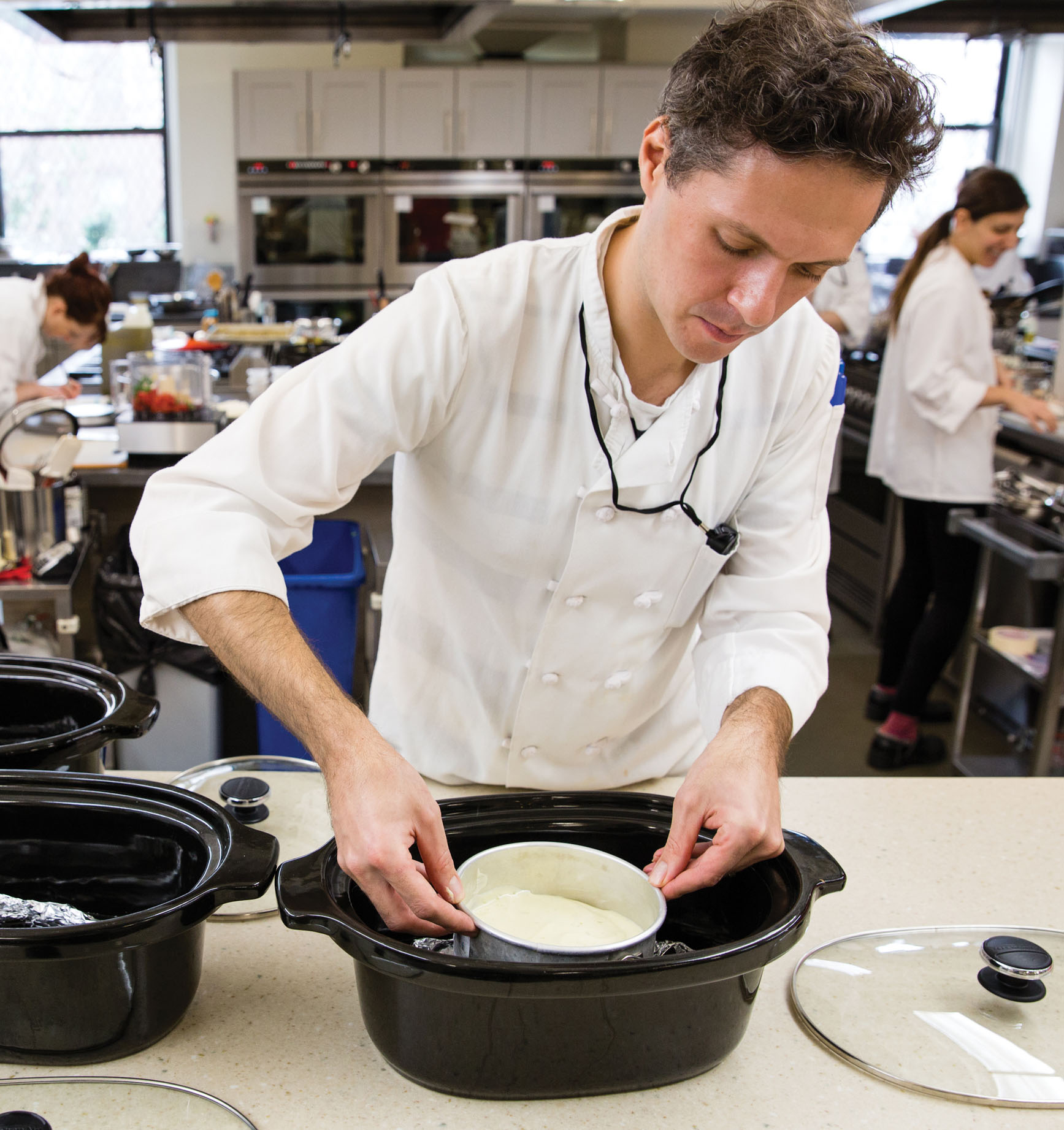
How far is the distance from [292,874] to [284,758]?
0.47 meters

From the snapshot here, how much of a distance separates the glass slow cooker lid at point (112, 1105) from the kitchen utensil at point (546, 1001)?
13cm

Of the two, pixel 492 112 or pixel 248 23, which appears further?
pixel 492 112

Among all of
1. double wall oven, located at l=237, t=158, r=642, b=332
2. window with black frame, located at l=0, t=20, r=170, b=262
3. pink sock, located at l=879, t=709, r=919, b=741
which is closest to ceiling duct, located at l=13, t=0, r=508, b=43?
double wall oven, located at l=237, t=158, r=642, b=332

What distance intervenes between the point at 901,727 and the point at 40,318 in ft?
11.3

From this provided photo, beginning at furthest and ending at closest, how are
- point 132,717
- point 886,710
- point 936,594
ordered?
point 886,710, point 936,594, point 132,717

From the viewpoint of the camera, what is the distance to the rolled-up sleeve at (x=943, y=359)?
11.3 feet

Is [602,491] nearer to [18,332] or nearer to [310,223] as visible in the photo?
[18,332]

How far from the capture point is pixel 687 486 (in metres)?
1.34

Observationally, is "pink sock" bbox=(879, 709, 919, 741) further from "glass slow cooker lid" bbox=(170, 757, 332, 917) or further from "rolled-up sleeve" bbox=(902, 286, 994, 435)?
"glass slow cooker lid" bbox=(170, 757, 332, 917)

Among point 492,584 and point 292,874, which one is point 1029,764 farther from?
point 292,874

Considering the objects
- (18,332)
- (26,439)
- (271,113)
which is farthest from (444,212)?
(26,439)

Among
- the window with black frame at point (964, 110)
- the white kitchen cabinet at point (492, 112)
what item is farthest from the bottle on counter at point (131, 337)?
the window with black frame at point (964, 110)

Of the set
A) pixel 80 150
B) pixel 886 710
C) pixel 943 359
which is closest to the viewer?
pixel 943 359

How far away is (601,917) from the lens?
0.93 meters
